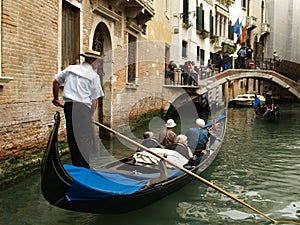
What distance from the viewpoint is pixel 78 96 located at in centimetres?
401

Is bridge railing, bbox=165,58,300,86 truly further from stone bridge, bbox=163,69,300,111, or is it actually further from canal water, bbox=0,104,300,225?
canal water, bbox=0,104,300,225

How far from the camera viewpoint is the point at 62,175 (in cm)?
342

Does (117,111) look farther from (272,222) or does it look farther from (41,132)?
(272,222)

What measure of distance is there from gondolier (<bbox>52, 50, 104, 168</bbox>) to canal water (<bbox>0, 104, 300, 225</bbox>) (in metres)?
0.70

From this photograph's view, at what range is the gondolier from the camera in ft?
13.1

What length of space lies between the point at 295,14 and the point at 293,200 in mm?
25155

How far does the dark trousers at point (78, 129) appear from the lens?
3.99 meters

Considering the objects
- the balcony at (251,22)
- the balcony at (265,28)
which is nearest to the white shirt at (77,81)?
the balcony at (251,22)

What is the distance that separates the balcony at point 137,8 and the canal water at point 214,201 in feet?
12.5

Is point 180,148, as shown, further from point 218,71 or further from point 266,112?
point 218,71

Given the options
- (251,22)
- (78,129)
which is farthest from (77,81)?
(251,22)

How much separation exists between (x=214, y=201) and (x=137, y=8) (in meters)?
5.84

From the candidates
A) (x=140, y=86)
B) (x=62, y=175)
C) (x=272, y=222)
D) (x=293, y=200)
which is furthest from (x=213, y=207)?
(x=140, y=86)

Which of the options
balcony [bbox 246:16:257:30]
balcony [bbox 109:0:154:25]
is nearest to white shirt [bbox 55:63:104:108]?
balcony [bbox 109:0:154:25]
